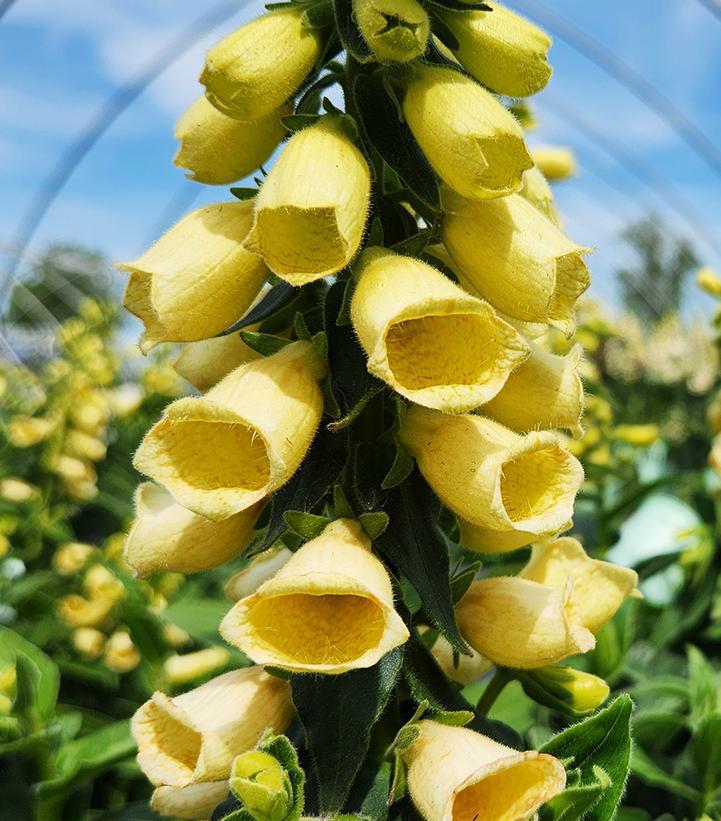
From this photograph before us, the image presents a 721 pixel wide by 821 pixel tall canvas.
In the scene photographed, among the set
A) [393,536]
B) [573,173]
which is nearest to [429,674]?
[393,536]

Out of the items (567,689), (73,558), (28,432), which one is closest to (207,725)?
(567,689)

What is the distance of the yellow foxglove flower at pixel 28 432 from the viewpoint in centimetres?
264

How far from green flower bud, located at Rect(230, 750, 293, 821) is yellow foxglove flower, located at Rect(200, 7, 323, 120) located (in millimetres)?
477

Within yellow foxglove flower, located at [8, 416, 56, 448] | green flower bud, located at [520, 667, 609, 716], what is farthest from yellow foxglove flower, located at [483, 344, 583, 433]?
yellow foxglove flower, located at [8, 416, 56, 448]

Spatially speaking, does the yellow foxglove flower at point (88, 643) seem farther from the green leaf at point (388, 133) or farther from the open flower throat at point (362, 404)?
the green leaf at point (388, 133)

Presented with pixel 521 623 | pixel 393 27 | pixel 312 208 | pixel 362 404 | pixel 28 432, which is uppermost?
pixel 393 27

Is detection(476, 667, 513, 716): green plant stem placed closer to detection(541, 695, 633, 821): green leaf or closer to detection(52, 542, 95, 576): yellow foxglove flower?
detection(541, 695, 633, 821): green leaf

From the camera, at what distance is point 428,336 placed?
0.76 meters

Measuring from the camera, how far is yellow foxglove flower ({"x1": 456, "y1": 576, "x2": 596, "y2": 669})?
81 cm

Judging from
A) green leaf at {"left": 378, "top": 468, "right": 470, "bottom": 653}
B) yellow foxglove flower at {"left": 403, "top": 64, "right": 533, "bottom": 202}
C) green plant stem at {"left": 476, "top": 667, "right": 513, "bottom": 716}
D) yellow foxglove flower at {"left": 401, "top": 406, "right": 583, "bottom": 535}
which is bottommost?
green plant stem at {"left": 476, "top": 667, "right": 513, "bottom": 716}

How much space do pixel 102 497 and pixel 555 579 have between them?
1983 millimetres

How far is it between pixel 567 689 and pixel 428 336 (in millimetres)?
374

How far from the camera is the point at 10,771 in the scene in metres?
1.24

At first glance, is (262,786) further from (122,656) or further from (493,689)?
(122,656)
